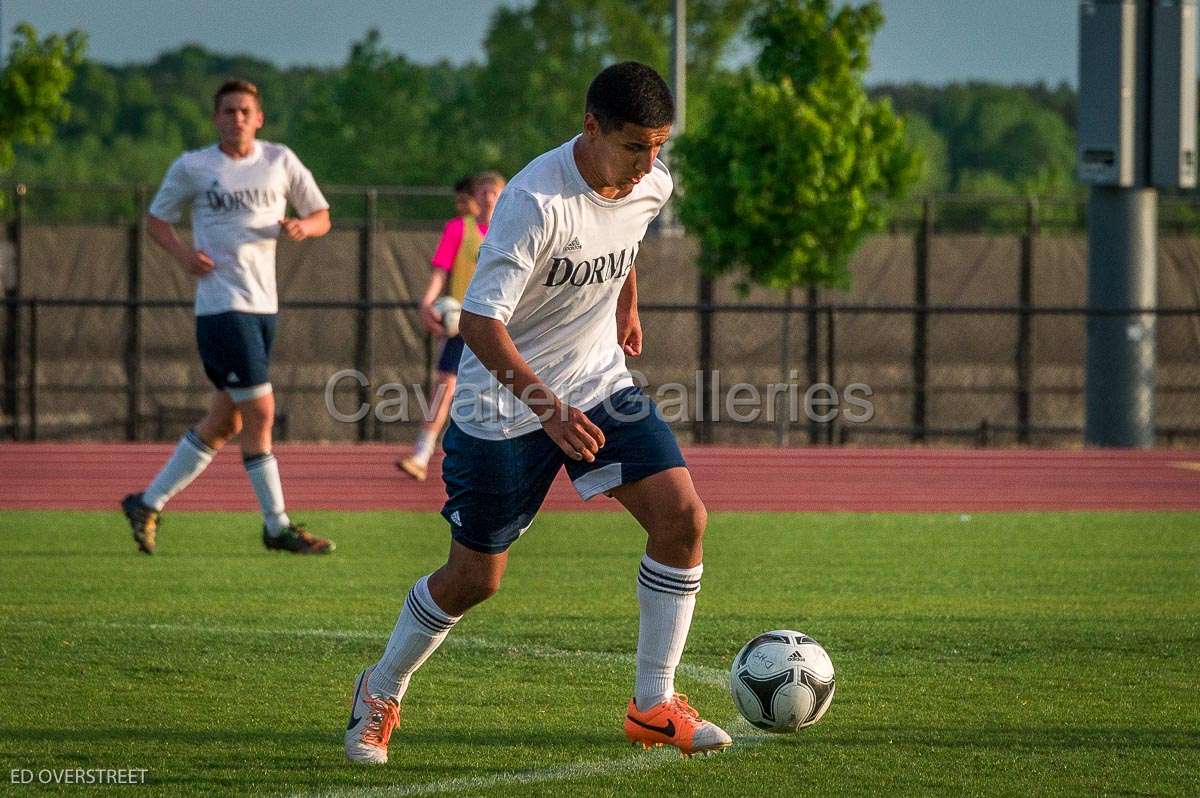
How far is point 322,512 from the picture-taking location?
11742 mm

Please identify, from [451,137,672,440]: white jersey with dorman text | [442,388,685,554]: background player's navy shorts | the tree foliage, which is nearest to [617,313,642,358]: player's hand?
[451,137,672,440]: white jersey with dorman text

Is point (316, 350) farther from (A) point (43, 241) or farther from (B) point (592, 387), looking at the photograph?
(B) point (592, 387)

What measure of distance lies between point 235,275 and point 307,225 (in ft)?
1.57

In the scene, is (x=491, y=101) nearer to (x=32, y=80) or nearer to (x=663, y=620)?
→ (x=32, y=80)

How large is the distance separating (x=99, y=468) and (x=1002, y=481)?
789cm

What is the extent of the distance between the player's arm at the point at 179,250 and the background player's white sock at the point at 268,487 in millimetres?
1013

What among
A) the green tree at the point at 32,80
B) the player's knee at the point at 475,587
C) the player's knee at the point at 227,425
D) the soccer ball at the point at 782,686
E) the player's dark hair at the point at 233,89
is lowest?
the soccer ball at the point at 782,686

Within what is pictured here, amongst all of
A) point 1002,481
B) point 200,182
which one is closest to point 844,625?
point 200,182

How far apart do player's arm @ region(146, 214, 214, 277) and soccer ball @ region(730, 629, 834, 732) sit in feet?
15.1

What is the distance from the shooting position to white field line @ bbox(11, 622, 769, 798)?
13.8ft

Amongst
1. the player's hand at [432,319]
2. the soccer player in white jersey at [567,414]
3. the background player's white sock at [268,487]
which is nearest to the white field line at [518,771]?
the soccer player in white jersey at [567,414]

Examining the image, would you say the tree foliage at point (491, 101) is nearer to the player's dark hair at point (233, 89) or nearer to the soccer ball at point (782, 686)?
the player's dark hair at point (233, 89)

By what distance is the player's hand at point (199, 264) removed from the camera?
8.56 m

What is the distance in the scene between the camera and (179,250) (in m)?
8.73
